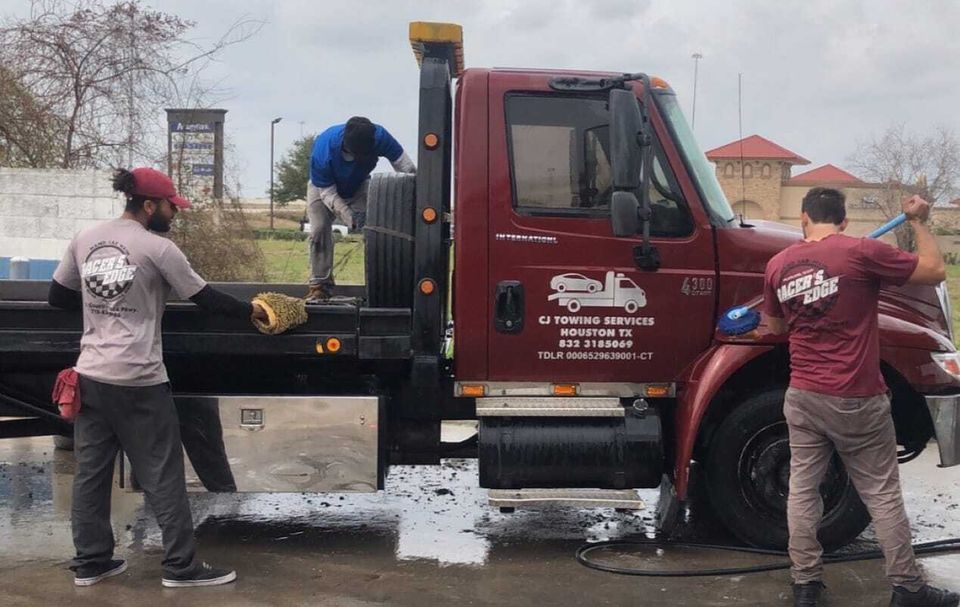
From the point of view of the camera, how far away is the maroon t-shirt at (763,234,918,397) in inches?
177

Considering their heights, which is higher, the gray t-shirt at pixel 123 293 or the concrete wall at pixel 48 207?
the concrete wall at pixel 48 207

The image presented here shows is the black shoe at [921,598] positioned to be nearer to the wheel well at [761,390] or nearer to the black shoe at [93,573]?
the wheel well at [761,390]

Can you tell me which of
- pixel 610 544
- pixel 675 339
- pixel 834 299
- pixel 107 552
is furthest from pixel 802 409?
pixel 107 552

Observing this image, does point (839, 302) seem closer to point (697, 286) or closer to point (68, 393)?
point (697, 286)

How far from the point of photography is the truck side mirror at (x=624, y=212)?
5133 mm

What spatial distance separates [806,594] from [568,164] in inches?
93.7

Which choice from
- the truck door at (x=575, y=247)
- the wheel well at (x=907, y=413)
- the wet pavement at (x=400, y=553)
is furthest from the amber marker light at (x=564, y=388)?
the wheel well at (x=907, y=413)

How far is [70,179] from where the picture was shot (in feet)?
39.9

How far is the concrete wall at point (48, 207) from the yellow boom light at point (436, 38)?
7479mm

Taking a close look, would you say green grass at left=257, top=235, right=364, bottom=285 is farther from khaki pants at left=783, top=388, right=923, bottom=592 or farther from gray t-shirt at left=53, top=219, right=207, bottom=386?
khaki pants at left=783, top=388, right=923, bottom=592

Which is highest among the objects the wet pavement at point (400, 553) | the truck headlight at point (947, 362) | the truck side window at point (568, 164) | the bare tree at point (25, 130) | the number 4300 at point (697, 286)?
the bare tree at point (25, 130)

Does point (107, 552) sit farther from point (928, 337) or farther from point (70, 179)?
point (70, 179)

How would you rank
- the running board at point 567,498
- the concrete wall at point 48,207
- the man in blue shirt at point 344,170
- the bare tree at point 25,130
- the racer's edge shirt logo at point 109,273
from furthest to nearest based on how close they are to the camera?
the bare tree at point 25,130
the concrete wall at point 48,207
the man in blue shirt at point 344,170
the running board at point 567,498
the racer's edge shirt logo at point 109,273

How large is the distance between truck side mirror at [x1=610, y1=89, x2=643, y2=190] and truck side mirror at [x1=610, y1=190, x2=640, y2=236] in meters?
0.06
